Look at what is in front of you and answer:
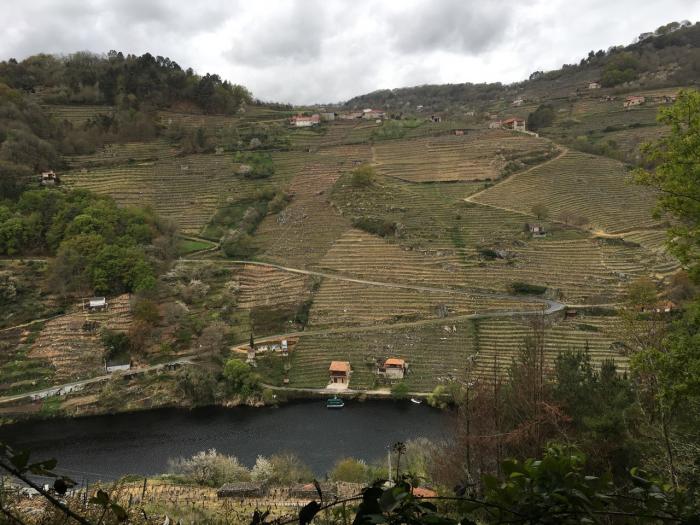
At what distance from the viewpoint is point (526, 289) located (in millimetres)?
26219

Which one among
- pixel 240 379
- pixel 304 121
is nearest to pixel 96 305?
pixel 240 379

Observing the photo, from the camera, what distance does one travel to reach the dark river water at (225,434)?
1861cm

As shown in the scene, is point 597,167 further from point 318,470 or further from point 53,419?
point 53,419

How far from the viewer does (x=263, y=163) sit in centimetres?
4434

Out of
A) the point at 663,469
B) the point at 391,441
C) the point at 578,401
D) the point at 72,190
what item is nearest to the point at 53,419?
the point at 391,441

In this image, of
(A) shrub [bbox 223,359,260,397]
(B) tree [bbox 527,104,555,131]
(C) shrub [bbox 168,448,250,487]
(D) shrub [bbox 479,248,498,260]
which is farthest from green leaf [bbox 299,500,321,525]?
(B) tree [bbox 527,104,555,131]

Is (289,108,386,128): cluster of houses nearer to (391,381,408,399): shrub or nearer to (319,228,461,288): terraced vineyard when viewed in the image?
(319,228,461,288): terraced vineyard

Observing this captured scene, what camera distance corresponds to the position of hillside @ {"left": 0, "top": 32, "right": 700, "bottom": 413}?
24344 mm

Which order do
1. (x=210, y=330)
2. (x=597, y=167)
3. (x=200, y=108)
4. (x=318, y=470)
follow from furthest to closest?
(x=200, y=108)
(x=597, y=167)
(x=210, y=330)
(x=318, y=470)

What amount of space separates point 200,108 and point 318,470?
49.2 m

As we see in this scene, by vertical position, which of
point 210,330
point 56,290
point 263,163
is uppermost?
point 263,163

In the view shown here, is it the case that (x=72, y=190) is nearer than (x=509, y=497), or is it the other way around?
(x=509, y=497)

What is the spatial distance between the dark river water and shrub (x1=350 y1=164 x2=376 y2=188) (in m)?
20.7

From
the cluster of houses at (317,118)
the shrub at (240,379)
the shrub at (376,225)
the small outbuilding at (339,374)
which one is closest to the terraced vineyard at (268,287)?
the shrub at (240,379)
